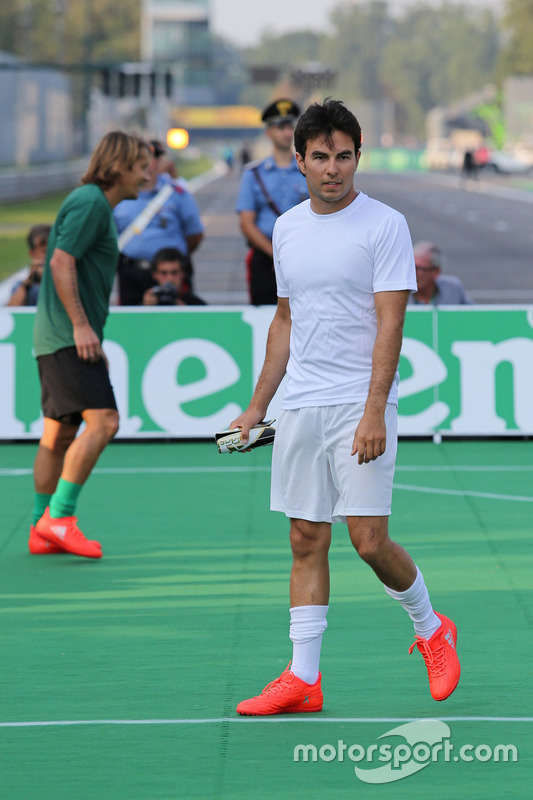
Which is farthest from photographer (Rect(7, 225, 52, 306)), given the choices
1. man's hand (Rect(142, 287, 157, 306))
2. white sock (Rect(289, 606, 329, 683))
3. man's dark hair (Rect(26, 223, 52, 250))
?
white sock (Rect(289, 606, 329, 683))

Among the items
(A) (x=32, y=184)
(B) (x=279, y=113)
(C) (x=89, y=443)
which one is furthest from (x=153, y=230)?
(A) (x=32, y=184)

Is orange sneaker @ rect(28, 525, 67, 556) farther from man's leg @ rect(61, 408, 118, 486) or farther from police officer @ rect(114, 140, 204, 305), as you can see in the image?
police officer @ rect(114, 140, 204, 305)

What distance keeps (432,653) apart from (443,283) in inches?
265

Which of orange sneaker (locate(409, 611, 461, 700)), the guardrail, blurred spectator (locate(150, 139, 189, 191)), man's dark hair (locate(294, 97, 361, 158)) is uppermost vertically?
man's dark hair (locate(294, 97, 361, 158))

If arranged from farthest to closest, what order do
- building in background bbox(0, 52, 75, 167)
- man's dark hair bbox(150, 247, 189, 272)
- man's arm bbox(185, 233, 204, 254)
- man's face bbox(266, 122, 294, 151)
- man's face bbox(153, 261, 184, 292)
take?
building in background bbox(0, 52, 75, 167), man's arm bbox(185, 233, 204, 254), man's face bbox(153, 261, 184, 292), man's dark hair bbox(150, 247, 189, 272), man's face bbox(266, 122, 294, 151)

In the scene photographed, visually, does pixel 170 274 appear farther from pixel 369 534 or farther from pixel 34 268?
pixel 369 534

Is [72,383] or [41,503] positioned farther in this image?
[41,503]

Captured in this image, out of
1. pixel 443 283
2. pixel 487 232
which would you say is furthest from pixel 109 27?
pixel 443 283

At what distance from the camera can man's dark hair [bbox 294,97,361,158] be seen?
195 inches

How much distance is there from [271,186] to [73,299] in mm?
3833

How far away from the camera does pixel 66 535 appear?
25.5ft

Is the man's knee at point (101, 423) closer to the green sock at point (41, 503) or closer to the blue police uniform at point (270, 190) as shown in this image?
the green sock at point (41, 503)

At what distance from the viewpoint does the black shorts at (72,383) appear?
24.8 ft

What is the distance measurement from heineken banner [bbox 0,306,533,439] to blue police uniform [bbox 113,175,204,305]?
66 centimetres
